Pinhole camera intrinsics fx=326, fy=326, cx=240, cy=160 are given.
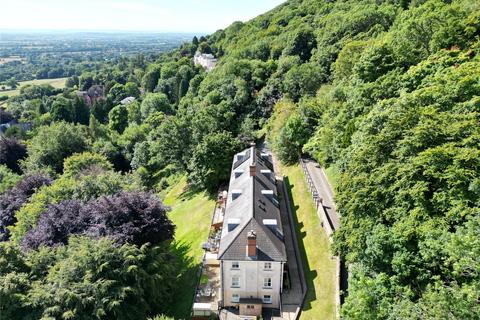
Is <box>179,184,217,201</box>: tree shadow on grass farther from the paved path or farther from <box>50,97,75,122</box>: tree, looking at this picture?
<box>50,97,75,122</box>: tree

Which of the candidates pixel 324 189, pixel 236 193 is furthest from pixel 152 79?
pixel 324 189

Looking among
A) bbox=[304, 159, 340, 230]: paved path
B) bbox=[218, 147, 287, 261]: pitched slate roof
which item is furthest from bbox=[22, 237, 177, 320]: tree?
bbox=[304, 159, 340, 230]: paved path

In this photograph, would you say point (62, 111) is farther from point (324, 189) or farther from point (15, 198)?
point (324, 189)

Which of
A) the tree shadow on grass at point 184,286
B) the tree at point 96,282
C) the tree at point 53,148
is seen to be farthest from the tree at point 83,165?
A: the tree at point 96,282

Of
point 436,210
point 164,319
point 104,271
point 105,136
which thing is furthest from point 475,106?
point 105,136

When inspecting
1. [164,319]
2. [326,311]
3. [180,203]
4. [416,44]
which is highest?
[416,44]

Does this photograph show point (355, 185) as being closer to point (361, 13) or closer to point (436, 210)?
point (436, 210)
